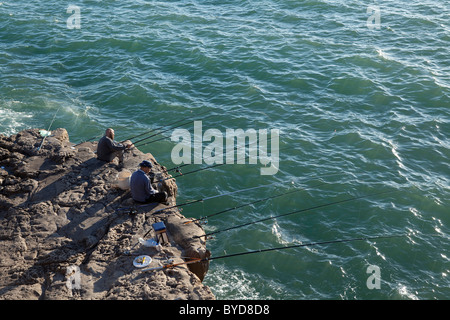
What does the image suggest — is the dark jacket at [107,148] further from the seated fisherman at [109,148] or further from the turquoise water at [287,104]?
the turquoise water at [287,104]

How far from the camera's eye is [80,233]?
10.5 metres

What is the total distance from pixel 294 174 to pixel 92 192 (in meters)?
6.80

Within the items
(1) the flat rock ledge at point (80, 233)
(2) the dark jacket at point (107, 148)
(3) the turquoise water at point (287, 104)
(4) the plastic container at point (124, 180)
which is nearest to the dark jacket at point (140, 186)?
(1) the flat rock ledge at point (80, 233)

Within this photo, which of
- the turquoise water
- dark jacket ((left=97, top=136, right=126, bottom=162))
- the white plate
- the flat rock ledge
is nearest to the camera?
the flat rock ledge

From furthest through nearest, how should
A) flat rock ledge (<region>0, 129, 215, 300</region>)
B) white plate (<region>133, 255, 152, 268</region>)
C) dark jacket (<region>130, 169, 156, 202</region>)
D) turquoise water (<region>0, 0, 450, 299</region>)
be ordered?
turquoise water (<region>0, 0, 450, 299</region>)
dark jacket (<region>130, 169, 156, 202</region>)
white plate (<region>133, 255, 152, 268</region>)
flat rock ledge (<region>0, 129, 215, 300</region>)

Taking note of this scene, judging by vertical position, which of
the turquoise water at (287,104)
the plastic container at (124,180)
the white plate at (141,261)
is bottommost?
the turquoise water at (287,104)

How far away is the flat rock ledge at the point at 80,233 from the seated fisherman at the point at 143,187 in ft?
0.77

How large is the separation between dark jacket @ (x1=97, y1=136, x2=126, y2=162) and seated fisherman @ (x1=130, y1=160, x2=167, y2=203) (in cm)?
179

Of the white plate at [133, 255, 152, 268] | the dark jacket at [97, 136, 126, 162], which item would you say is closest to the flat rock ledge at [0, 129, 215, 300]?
the white plate at [133, 255, 152, 268]

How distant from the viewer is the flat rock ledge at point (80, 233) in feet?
30.2

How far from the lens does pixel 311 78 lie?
787 inches

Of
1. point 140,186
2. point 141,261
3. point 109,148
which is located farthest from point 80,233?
point 109,148

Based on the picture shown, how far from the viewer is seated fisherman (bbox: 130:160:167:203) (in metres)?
10.9

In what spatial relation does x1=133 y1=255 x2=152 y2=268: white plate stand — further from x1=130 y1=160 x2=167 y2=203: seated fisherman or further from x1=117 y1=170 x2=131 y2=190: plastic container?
x1=117 y1=170 x2=131 y2=190: plastic container
